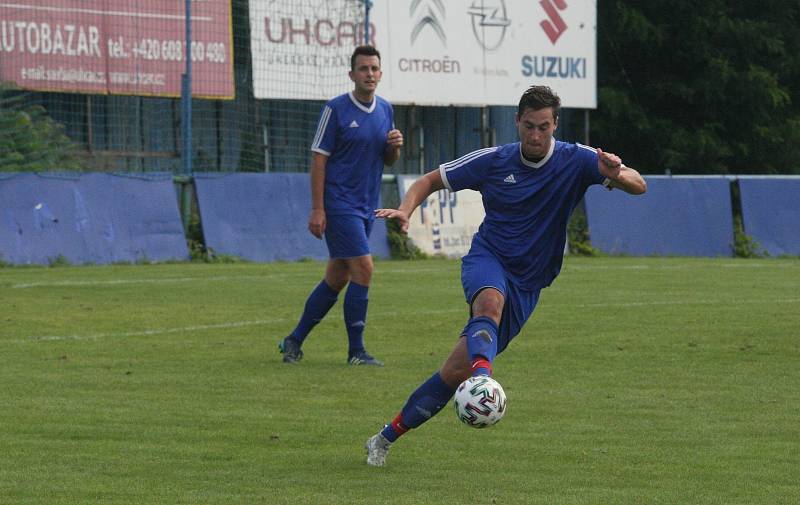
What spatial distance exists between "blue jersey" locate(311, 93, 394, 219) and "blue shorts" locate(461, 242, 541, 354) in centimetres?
367

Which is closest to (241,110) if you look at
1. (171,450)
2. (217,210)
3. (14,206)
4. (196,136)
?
(196,136)

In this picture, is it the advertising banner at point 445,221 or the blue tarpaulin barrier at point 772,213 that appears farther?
the blue tarpaulin barrier at point 772,213

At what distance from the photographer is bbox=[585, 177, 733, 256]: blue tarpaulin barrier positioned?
950 inches

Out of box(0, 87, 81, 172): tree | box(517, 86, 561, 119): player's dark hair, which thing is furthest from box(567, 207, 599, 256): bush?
box(517, 86, 561, 119): player's dark hair

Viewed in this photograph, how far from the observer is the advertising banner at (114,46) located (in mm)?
22281

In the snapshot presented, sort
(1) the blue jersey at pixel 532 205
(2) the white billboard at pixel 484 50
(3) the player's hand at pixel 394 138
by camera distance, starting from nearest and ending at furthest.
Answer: (1) the blue jersey at pixel 532 205 → (3) the player's hand at pixel 394 138 → (2) the white billboard at pixel 484 50

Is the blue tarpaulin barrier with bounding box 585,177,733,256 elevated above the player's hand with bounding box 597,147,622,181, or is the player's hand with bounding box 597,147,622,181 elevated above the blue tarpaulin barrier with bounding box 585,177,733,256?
the player's hand with bounding box 597,147,622,181

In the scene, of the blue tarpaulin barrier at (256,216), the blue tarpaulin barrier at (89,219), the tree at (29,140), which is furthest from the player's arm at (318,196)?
the tree at (29,140)

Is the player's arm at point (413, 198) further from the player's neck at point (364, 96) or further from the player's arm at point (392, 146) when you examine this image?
the player's neck at point (364, 96)

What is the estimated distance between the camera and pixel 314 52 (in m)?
25.2

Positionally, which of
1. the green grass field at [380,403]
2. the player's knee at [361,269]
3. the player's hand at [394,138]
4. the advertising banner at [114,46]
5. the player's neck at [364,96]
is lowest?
the green grass field at [380,403]

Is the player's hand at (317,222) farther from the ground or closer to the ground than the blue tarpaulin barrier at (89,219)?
farther from the ground

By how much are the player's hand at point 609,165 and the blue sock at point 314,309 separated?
4.03 m

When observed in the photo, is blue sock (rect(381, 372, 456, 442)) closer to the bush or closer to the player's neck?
the player's neck
